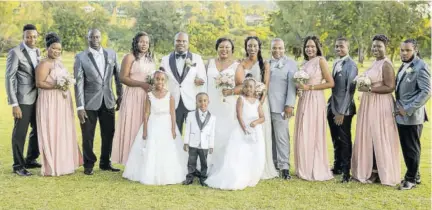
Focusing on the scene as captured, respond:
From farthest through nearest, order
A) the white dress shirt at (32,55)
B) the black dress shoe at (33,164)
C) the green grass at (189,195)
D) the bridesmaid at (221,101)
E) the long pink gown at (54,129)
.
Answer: the black dress shoe at (33,164) < the white dress shirt at (32,55) < the long pink gown at (54,129) < the bridesmaid at (221,101) < the green grass at (189,195)

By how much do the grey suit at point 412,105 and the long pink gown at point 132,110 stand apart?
398 cm

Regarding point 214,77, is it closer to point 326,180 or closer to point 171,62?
point 171,62

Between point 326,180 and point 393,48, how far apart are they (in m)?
47.5

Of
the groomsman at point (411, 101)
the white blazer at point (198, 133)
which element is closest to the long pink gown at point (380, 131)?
the groomsman at point (411, 101)

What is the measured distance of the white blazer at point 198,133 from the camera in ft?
26.4

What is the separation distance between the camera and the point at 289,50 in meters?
62.9

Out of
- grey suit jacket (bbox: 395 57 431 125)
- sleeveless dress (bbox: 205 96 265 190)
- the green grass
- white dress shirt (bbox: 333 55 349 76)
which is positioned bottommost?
the green grass

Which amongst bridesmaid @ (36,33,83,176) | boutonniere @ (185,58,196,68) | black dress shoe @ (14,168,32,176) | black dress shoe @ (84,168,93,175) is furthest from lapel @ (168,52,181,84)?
black dress shoe @ (14,168,32,176)

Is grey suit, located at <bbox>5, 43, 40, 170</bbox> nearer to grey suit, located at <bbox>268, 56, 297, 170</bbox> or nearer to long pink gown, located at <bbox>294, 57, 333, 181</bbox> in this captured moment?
grey suit, located at <bbox>268, 56, 297, 170</bbox>

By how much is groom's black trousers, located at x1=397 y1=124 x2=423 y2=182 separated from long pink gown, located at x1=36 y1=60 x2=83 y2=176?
5390 millimetres

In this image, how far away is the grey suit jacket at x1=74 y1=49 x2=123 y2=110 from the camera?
872cm

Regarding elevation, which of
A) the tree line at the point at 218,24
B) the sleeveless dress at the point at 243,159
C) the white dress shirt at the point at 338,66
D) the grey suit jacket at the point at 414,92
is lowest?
the sleeveless dress at the point at 243,159

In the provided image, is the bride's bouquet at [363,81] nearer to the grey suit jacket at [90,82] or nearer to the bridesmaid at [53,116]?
the grey suit jacket at [90,82]

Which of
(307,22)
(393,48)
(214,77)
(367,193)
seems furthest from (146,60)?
(307,22)
